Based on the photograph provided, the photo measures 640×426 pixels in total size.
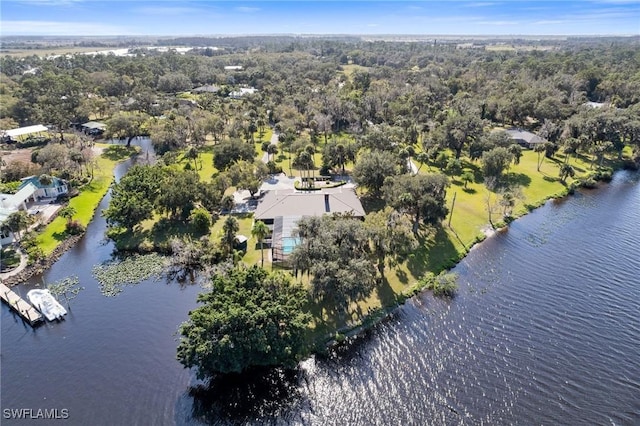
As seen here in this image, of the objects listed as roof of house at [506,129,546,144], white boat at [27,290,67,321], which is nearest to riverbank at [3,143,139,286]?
white boat at [27,290,67,321]

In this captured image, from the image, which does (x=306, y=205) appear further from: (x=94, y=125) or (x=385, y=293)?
(x=94, y=125)

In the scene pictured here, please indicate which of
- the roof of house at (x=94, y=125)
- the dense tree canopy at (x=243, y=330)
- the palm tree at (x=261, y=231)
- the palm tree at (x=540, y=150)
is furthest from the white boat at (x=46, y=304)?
the palm tree at (x=540, y=150)

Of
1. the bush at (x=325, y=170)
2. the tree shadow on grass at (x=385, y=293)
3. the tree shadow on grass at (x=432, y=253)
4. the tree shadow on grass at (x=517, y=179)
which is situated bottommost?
the tree shadow on grass at (x=385, y=293)

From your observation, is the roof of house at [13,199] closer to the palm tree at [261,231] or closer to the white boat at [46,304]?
the white boat at [46,304]

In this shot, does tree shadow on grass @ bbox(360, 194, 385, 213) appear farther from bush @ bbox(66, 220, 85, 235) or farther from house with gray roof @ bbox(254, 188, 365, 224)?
bush @ bbox(66, 220, 85, 235)

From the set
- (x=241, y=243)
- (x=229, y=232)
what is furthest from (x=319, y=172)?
(x=229, y=232)

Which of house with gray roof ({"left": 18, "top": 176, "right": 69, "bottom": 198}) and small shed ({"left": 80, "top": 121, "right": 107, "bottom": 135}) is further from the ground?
small shed ({"left": 80, "top": 121, "right": 107, "bottom": 135})
